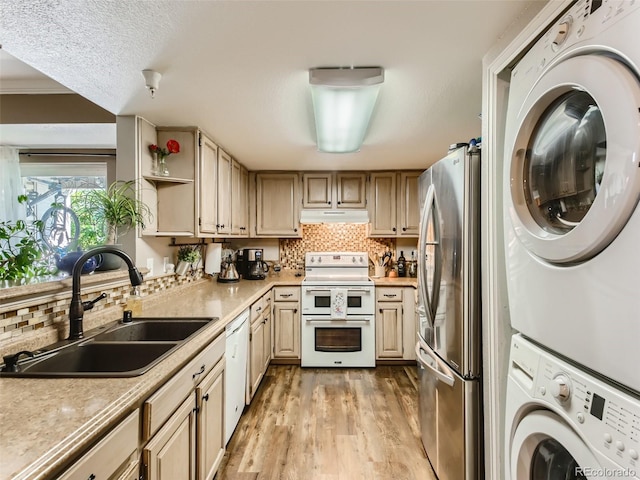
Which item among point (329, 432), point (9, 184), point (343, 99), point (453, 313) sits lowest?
point (329, 432)

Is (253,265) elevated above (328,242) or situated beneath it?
situated beneath

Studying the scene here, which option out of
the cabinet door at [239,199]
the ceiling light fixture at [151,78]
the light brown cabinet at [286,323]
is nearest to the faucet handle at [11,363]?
the ceiling light fixture at [151,78]

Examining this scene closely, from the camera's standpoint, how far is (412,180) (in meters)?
3.87

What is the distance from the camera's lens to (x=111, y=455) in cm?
87

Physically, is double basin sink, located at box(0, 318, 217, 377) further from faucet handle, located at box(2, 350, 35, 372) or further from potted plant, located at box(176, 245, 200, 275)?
potted plant, located at box(176, 245, 200, 275)

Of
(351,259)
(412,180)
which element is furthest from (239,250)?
(412,180)

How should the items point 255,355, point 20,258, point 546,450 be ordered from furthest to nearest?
point 255,355 → point 20,258 → point 546,450

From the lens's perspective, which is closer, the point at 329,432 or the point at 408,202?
the point at 329,432

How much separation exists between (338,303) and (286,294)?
1.87ft

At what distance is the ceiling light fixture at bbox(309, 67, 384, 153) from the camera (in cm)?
156

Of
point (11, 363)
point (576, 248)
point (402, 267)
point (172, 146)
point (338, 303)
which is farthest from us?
point (402, 267)

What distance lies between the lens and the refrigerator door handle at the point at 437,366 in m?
1.60

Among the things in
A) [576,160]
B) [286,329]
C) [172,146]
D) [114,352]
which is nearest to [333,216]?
[286,329]

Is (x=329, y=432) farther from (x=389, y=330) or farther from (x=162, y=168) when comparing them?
(x=162, y=168)
